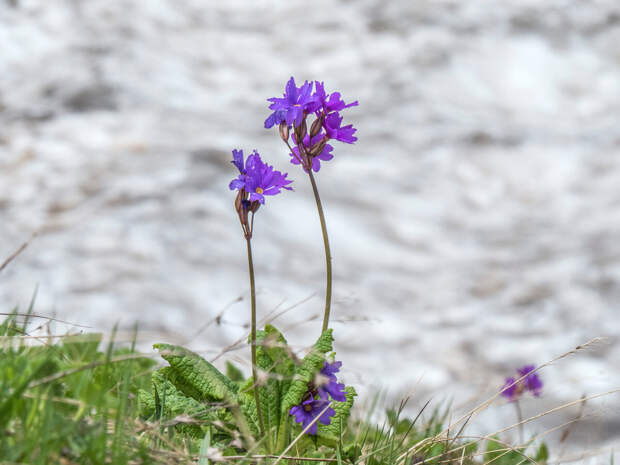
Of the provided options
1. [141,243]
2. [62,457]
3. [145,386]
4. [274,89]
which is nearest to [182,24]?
[274,89]

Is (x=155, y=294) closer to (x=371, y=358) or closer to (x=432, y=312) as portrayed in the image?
(x=371, y=358)

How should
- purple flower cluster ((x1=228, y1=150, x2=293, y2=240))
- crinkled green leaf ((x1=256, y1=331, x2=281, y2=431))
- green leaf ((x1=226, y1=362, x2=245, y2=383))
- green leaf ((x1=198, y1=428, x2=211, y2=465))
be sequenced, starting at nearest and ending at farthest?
1. green leaf ((x1=198, y1=428, x2=211, y2=465))
2. purple flower cluster ((x1=228, y1=150, x2=293, y2=240))
3. crinkled green leaf ((x1=256, y1=331, x2=281, y2=431))
4. green leaf ((x1=226, y1=362, x2=245, y2=383))

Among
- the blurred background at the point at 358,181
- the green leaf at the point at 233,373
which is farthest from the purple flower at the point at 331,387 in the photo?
the blurred background at the point at 358,181

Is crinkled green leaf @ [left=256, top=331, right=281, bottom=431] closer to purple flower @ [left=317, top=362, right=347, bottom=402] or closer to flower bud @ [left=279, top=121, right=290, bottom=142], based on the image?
purple flower @ [left=317, top=362, right=347, bottom=402]

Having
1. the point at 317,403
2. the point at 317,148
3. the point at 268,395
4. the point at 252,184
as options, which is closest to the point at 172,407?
the point at 268,395

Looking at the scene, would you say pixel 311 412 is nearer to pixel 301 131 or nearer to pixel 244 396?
pixel 244 396

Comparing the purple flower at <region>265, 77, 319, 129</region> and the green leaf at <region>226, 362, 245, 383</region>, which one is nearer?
the purple flower at <region>265, 77, 319, 129</region>

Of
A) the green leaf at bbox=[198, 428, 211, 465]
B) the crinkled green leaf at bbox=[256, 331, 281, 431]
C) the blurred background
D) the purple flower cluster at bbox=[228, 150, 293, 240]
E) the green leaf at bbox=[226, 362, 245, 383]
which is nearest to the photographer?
the green leaf at bbox=[198, 428, 211, 465]

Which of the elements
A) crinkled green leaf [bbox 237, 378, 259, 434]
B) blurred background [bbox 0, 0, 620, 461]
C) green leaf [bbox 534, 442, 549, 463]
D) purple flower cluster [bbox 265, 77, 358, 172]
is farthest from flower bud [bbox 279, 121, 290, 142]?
blurred background [bbox 0, 0, 620, 461]
